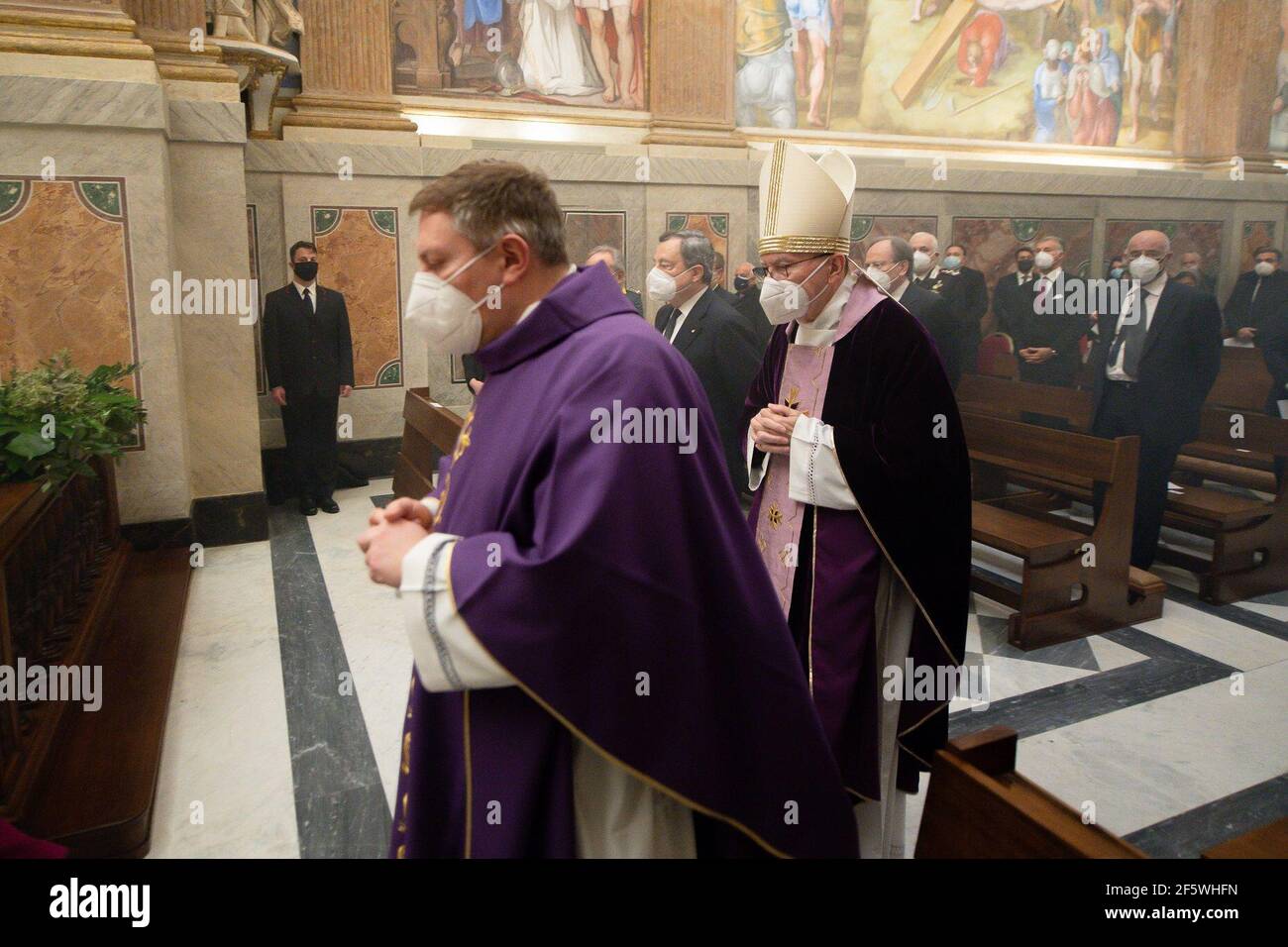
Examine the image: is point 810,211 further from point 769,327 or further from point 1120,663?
point 769,327

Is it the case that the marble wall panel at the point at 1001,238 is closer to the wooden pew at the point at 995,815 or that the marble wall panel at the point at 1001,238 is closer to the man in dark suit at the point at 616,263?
the man in dark suit at the point at 616,263

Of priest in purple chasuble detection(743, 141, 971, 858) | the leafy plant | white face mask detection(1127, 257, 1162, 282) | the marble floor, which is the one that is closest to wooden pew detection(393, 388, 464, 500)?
the marble floor

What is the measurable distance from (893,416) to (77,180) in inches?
192

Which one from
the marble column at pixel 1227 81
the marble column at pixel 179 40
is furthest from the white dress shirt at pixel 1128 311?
the marble column at pixel 1227 81

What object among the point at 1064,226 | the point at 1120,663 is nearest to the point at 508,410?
the point at 1120,663

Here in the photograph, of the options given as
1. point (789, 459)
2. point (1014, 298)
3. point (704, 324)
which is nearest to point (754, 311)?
point (704, 324)

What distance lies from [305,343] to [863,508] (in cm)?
555

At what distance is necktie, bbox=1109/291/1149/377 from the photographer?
5.77m

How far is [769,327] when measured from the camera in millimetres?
7707

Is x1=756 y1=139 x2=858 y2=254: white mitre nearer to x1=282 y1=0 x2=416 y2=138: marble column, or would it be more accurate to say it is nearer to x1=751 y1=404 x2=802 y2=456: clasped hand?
x1=751 y1=404 x2=802 y2=456: clasped hand

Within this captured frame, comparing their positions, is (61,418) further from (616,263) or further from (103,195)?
(616,263)

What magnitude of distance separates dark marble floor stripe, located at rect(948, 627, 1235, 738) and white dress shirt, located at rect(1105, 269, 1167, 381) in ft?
6.36

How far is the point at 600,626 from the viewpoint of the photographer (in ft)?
4.66

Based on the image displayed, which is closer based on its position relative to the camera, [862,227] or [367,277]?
[367,277]
